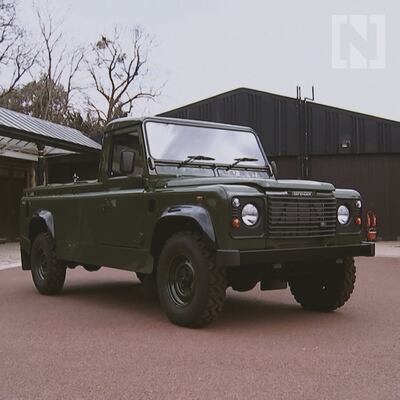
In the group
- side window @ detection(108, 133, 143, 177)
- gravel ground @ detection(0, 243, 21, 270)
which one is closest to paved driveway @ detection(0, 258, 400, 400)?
side window @ detection(108, 133, 143, 177)

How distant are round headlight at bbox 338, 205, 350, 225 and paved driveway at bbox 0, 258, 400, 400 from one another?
3.49ft

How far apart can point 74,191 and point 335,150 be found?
13996 millimetres

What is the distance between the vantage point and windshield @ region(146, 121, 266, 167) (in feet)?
23.3

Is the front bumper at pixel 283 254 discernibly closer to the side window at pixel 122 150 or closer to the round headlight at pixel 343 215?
the round headlight at pixel 343 215

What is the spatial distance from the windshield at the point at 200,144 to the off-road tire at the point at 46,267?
8.18 ft

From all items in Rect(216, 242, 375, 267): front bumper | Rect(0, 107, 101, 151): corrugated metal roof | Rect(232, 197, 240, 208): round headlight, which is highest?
Rect(0, 107, 101, 151): corrugated metal roof

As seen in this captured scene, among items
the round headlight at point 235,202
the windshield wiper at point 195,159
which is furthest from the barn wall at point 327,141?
the round headlight at point 235,202

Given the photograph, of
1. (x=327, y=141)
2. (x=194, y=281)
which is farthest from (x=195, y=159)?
(x=327, y=141)

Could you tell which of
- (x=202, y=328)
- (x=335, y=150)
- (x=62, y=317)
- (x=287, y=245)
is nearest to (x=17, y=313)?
(x=62, y=317)

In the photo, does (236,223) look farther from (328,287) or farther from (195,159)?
(328,287)

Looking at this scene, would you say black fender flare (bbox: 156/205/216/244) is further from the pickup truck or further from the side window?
the side window

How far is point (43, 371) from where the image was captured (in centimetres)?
463

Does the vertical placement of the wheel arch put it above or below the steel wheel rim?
above

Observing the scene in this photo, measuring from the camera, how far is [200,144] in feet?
24.2
